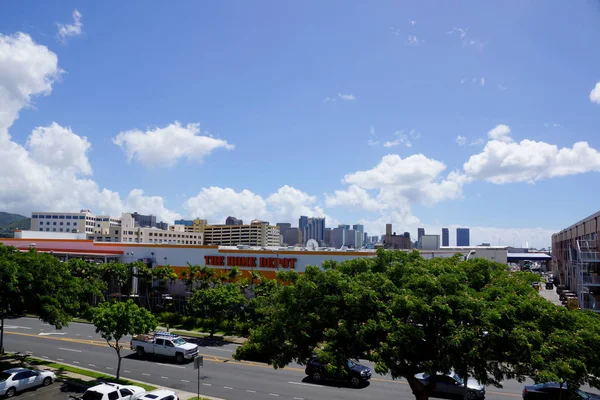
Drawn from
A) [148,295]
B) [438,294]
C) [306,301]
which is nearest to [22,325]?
[148,295]

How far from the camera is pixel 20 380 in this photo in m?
25.1

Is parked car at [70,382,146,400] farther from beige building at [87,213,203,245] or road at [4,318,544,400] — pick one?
beige building at [87,213,203,245]

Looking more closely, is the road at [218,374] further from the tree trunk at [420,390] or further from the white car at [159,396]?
Result: the tree trunk at [420,390]

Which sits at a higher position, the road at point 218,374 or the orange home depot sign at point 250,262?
the orange home depot sign at point 250,262

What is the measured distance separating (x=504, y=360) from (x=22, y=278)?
88.7 feet

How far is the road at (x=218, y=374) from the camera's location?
2636 cm

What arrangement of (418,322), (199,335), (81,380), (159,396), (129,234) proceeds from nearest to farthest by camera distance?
(418,322) < (159,396) < (81,380) < (199,335) < (129,234)

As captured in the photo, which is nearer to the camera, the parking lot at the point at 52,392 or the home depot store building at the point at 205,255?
the parking lot at the point at 52,392

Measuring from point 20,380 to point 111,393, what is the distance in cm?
669

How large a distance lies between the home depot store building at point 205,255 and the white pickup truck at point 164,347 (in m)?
16.0

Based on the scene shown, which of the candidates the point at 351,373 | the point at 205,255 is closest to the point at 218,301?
the point at 205,255

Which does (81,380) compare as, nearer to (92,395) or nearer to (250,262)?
(92,395)

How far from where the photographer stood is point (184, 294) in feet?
176

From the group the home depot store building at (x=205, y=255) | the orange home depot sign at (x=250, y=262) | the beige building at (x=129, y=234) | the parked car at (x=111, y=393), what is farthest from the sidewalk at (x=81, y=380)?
the beige building at (x=129, y=234)
